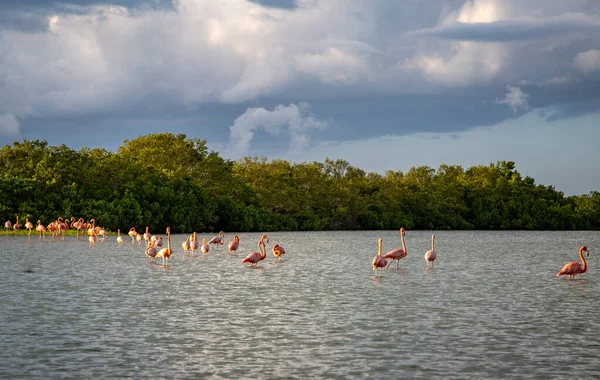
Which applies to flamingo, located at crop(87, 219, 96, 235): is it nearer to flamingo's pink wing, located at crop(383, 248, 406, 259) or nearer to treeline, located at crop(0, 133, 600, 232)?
treeline, located at crop(0, 133, 600, 232)

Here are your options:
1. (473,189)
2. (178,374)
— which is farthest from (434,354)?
(473,189)

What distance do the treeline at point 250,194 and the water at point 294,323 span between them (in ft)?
108

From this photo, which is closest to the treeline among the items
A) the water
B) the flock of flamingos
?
the flock of flamingos

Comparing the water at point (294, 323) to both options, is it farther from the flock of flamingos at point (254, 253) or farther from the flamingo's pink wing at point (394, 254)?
the flamingo's pink wing at point (394, 254)

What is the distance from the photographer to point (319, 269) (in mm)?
27875

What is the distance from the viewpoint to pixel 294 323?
48.3 ft

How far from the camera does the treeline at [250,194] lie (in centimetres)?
5916

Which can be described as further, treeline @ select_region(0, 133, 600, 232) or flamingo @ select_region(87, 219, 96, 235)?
treeline @ select_region(0, 133, 600, 232)

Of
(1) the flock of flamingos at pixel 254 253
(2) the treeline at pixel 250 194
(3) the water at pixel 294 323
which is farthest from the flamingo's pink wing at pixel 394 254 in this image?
(2) the treeline at pixel 250 194

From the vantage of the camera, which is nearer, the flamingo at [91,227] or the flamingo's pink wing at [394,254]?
the flamingo's pink wing at [394,254]

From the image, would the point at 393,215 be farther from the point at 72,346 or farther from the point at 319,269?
the point at 72,346

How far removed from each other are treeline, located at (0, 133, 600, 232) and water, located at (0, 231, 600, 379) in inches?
1290

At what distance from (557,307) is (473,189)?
86457mm

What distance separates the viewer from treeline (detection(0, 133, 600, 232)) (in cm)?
5916
